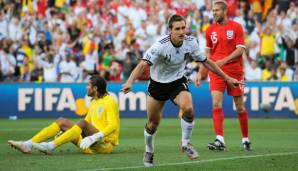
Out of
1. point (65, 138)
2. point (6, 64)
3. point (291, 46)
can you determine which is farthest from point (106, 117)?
point (291, 46)

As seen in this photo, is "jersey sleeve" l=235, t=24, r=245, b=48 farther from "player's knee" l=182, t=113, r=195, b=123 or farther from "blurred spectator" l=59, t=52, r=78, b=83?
"blurred spectator" l=59, t=52, r=78, b=83

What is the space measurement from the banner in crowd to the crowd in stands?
1043 mm

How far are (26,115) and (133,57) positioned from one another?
4.13 m

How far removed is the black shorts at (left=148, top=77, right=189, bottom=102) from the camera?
1184 centimetres

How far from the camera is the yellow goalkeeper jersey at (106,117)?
13.5 meters

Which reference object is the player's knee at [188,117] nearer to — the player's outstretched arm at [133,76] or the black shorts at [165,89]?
the black shorts at [165,89]

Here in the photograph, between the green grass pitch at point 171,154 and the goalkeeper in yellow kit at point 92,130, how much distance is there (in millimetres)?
192

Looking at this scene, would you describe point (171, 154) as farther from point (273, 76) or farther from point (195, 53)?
point (273, 76)

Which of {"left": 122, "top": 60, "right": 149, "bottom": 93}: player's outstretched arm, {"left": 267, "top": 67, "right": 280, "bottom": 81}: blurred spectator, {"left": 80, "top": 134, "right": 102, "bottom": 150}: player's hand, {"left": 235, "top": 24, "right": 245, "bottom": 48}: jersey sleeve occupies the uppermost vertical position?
{"left": 235, "top": 24, "right": 245, "bottom": 48}: jersey sleeve

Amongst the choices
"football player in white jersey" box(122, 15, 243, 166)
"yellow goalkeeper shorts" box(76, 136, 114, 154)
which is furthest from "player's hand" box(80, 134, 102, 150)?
"football player in white jersey" box(122, 15, 243, 166)

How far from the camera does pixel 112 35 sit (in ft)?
94.7

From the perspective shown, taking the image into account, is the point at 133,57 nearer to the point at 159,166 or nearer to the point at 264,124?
the point at 264,124

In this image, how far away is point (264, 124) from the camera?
22781mm

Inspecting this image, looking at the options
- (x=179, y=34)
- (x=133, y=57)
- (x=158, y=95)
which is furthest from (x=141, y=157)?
(x=133, y=57)
